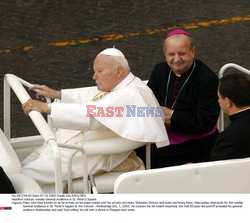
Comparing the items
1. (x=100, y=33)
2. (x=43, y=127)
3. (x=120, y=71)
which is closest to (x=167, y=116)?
(x=120, y=71)

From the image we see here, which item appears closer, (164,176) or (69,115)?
(164,176)

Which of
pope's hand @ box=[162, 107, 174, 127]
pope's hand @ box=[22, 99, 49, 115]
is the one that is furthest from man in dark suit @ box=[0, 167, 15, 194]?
pope's hand @ box=[162, 107, 174, 127]

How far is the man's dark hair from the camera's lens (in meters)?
3.80

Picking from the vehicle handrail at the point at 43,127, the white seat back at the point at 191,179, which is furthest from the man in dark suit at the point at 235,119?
the vehicle handrail at the point at 43,127

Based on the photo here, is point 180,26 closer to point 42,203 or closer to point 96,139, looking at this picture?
point 96,139

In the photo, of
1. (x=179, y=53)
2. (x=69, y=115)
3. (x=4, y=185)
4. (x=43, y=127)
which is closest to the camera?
(x=4, y=185)

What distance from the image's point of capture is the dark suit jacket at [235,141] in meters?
3.69

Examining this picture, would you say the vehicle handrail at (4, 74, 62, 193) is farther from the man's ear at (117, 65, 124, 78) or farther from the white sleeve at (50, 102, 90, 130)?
the man's ear at (117, 65, 124, 78)

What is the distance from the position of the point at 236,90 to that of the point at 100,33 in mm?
3787

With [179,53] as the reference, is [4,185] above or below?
below

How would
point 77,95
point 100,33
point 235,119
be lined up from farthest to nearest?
point 100,33 < point 77,95 < point 235,119

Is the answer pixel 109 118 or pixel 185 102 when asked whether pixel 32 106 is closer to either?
pixel 109 118

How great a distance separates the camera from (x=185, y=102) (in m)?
4.46

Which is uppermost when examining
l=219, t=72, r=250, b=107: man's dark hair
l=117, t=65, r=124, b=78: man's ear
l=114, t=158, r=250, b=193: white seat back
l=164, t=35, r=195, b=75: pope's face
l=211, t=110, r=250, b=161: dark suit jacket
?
l=164, t=35, r=195, b=75: pope's face
